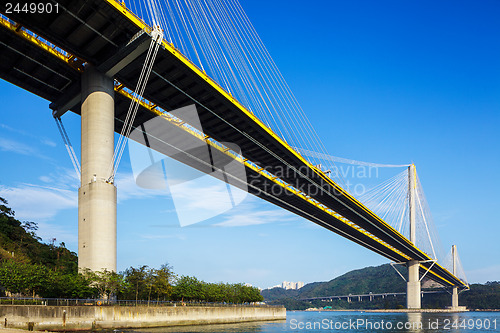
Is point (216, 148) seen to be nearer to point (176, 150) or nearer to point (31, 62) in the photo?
point (176, 150)

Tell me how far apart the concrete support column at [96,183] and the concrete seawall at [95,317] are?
355 cm

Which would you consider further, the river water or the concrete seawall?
the river water

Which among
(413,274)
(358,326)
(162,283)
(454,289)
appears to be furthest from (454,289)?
(162,283)

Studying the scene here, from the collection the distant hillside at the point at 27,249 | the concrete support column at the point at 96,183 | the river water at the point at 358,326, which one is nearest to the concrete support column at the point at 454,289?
the river water at the point at 358,326

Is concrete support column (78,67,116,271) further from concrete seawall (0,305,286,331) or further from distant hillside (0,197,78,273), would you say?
distant hillside (0,197,78,273)

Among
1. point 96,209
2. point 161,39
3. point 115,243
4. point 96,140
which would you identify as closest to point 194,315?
point 115,243

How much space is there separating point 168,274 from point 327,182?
26.6 metres

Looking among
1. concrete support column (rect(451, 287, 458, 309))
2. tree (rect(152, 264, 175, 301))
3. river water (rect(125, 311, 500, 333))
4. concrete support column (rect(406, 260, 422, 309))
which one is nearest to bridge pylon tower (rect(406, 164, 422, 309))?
concrete support column (rect(406, 260, 422, 309))

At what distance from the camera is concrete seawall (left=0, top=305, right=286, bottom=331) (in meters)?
26.5

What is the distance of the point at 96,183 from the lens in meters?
33.2

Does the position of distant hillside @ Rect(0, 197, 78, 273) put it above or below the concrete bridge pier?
above

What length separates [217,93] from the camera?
132 ft

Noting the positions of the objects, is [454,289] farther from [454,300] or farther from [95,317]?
[95,317]

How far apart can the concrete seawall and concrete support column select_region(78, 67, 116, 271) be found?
11.6ft
